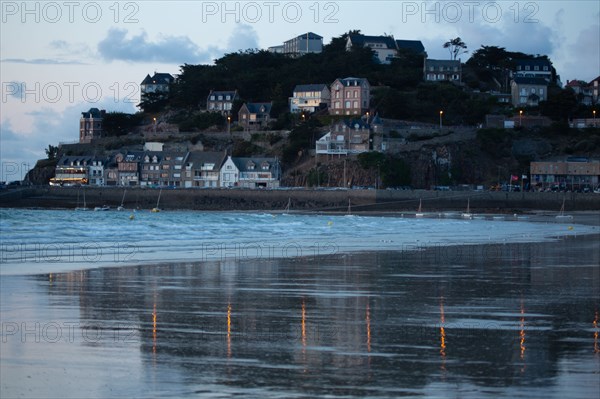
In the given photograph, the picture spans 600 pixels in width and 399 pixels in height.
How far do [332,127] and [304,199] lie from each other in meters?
15.3

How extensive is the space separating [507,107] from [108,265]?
80841 mm

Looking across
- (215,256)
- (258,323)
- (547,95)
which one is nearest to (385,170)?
(547,95)

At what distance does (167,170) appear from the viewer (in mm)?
90312

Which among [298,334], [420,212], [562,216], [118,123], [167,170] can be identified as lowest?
[298,334]

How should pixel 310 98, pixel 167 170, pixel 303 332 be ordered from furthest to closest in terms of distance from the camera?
pixel 310 98, pixel 167 170, pixel 303 332

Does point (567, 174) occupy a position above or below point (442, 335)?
above

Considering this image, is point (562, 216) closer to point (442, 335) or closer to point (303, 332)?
point (442, 335)

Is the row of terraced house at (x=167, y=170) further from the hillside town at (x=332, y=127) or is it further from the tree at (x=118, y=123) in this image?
the tree at (x=118, y=123)

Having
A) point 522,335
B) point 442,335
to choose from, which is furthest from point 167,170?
point 522,335

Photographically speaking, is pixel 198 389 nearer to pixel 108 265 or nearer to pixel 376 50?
pixel 108 265

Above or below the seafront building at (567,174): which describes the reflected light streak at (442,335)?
below

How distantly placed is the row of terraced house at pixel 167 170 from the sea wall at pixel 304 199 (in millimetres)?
8364

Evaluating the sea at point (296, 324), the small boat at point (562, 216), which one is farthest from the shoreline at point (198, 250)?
the small boat at point (562, 216)

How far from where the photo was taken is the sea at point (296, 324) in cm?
927
